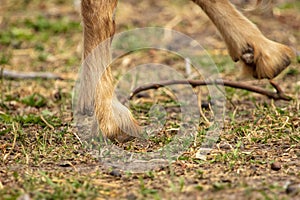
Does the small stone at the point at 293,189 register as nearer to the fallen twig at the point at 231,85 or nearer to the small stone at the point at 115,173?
the small stone at the point at 115,173

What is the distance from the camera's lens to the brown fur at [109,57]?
11.3 ft

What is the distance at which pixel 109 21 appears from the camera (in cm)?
349

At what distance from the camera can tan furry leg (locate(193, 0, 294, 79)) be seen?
12.6 feet

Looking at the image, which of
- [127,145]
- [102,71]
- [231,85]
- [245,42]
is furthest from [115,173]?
[231,85]

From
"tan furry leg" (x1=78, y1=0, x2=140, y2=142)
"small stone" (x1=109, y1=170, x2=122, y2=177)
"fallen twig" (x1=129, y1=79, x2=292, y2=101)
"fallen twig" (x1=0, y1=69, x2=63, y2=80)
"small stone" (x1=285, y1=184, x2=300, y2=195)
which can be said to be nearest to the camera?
"small stone" (x1=285, y1=184, x2=300, y2=195)

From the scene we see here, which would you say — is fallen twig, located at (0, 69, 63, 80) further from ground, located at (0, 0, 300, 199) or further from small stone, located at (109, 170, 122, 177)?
small stone, located at (109, 170, 122, 177)

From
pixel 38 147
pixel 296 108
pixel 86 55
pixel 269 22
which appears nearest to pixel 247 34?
pixel 296 108

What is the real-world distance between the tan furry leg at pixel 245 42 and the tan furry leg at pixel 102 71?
689mm

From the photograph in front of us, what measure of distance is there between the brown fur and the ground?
160 mm

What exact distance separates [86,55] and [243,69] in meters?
1.01

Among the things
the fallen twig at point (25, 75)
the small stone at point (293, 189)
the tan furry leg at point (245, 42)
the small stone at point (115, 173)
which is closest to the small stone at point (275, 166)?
the small stone at point (293, 189)

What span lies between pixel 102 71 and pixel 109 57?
0.29ft

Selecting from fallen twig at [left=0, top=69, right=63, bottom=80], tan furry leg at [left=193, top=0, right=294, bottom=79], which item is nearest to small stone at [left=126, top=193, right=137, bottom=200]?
tan furry leg at [left=193, top=0, right=294, bottom=79]

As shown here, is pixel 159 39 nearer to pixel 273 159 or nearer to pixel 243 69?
pixel 243 69
